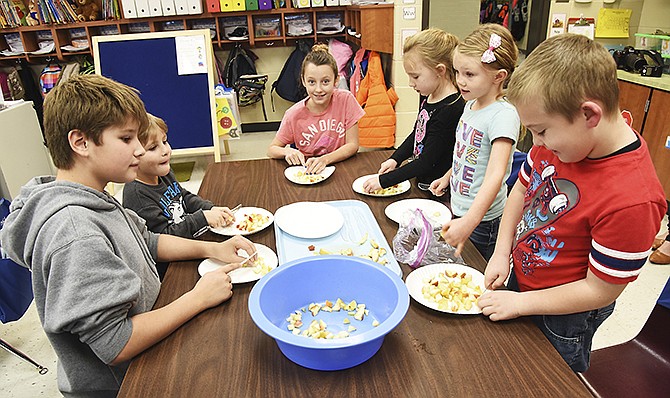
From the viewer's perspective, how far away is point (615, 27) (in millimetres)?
3430

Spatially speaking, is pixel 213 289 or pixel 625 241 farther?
pixel 213 289

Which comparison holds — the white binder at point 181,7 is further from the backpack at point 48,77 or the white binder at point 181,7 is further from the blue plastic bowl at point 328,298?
the blue plastic bowl at point 328,298

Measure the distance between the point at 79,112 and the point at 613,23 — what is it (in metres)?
3.80

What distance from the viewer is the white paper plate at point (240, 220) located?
130cm

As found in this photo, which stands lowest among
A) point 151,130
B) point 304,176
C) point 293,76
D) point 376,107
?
point 376,107

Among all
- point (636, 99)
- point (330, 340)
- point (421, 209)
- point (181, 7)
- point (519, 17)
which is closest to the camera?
point (330, 340)

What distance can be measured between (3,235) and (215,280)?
45 centimetres

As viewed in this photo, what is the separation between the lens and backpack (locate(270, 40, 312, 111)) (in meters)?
4.61

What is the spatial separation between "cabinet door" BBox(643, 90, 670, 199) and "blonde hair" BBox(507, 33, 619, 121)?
2.46m

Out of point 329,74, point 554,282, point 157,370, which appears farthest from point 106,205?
point 329,74

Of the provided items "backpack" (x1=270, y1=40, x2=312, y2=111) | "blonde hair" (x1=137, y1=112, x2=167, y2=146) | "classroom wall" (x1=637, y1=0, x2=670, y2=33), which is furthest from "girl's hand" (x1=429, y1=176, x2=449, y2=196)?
"backpack" (x1=270, y1=40, x2=312, y2=111)

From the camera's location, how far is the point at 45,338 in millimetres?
2074

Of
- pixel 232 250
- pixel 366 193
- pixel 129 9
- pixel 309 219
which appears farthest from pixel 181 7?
pixel 232 250

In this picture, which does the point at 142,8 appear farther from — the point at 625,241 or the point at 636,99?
the point at 625,241
